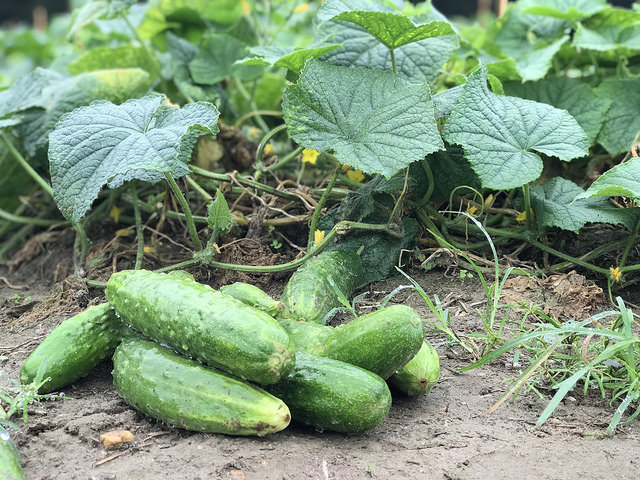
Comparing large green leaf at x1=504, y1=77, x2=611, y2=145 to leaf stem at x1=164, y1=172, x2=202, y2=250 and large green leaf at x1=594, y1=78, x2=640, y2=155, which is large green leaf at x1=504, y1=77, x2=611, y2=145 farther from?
leaf stem at x1=164, y1=172, x2=202, y2=250

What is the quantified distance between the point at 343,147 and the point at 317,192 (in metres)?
0.75

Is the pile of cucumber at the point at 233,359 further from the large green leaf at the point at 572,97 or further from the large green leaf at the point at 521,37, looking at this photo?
the large green leaf at the point at 521,37

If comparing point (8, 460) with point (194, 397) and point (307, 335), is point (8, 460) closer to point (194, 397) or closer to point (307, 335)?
point (194, 397)

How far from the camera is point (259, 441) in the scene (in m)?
1.82

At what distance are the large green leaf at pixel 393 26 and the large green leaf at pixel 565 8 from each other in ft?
3.62

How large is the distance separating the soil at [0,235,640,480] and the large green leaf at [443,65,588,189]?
0.70 metres

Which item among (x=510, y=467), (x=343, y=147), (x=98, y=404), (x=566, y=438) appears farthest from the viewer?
(x=343, y=147)

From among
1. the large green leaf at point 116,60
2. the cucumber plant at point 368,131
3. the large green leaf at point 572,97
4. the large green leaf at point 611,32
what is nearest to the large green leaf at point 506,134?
the cucumber plant at point 368,131

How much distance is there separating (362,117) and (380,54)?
75 centimetres

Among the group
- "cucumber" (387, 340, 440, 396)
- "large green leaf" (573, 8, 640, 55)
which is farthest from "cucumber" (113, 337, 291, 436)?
"large green leaf" (573, 8, 640, 55)

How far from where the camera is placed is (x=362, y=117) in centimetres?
256

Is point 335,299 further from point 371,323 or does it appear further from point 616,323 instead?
point 616,323

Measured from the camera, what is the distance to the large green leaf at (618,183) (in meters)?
2.39

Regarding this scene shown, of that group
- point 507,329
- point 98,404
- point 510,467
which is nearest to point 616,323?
point 507,329
